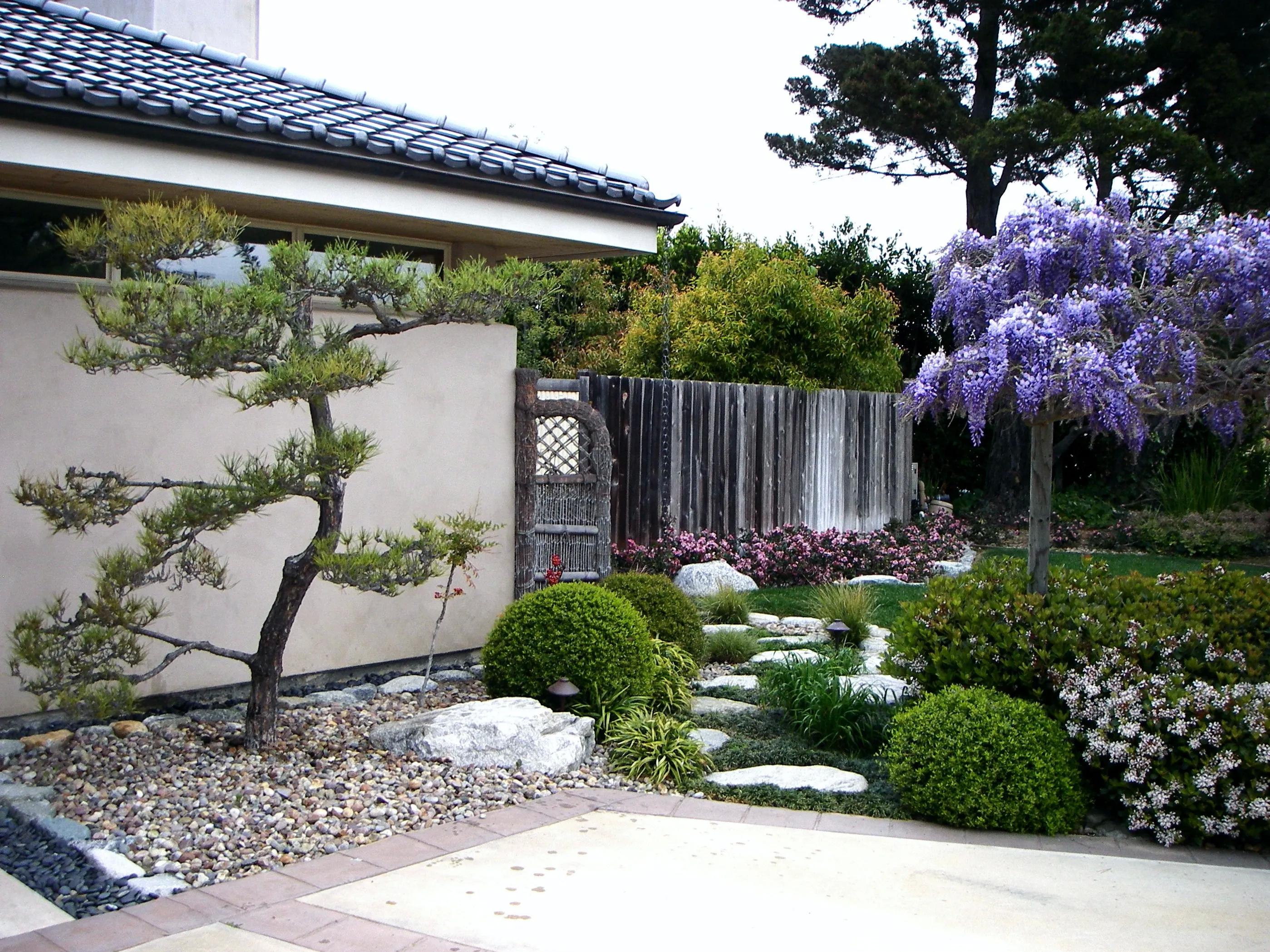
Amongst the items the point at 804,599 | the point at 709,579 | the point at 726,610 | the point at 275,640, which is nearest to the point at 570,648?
the point at 275,640

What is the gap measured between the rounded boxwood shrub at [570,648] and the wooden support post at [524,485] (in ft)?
5.67

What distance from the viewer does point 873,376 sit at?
15312mm

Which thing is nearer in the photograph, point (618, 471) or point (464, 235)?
point (464, 235)

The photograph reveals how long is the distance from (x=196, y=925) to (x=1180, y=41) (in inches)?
655

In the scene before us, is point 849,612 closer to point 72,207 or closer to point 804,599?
point 804,599

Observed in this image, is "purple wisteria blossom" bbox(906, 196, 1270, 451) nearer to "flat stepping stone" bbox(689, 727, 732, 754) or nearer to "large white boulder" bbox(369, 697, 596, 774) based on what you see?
"flat stepping stone" bbox(689, 727, 732, 754)

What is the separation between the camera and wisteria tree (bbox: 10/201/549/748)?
501cm

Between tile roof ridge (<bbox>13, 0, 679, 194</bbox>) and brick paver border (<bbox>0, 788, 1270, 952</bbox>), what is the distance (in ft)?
15.1

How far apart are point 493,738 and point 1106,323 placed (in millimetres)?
4088

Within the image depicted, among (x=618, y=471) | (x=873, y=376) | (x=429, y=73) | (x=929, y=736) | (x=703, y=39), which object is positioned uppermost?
(x=429, y=73)

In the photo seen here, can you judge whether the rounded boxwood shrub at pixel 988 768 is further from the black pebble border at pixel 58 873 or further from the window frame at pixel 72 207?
the window frame at pixel 72 207

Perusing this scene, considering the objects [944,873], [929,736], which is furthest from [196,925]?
[929,736]

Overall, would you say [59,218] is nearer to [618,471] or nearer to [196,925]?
[196,925]

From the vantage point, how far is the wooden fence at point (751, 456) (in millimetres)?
11258
